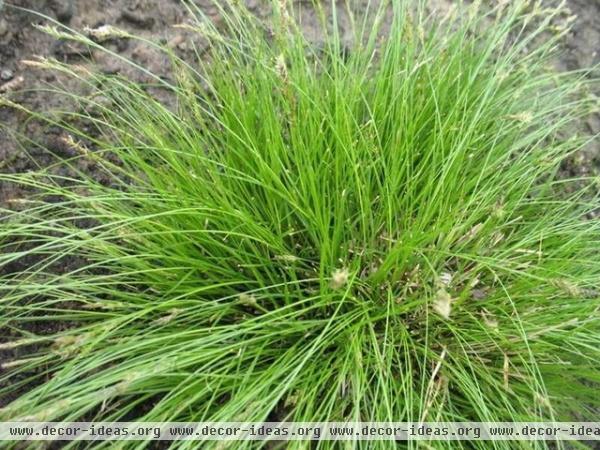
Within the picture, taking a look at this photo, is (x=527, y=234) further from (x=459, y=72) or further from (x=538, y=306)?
(x=459, y=72)

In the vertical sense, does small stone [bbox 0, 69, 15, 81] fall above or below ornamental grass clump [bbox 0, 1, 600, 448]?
above

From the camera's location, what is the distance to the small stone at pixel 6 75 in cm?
213

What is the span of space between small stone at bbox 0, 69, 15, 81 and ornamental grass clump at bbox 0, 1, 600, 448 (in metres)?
0.45

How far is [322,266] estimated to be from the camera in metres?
1.57

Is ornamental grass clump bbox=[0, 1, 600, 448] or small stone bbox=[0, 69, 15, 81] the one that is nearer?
ornamental grass clump bbox=[0, 1, 600, 448]

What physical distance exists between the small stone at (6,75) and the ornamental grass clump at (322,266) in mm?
453

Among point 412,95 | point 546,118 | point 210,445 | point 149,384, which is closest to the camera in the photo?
point 210,445

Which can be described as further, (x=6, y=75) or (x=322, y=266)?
(x=6, y=75)

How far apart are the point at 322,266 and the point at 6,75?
1.40 m

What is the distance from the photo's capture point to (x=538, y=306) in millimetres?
1743

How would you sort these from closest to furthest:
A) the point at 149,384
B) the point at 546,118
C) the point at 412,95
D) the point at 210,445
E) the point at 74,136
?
the point at 210,445 → the point at 149,384 → the point at 412,95 → the point at 74,136 → the point at 546,118

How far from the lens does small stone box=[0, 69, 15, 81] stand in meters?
2.13

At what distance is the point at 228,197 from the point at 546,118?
1314 mm

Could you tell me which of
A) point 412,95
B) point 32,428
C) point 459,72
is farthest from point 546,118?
point 32,428
